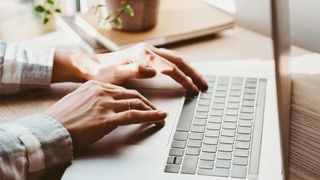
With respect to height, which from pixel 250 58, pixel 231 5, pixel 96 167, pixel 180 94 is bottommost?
pixel 96 167

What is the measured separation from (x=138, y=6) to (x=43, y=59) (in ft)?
0.85

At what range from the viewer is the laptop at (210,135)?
0.81m

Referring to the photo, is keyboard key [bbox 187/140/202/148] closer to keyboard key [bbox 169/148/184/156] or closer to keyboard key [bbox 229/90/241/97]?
keyboard key [bbox 169/148/184/156]

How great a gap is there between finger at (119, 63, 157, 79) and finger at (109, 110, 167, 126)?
0.51 ft

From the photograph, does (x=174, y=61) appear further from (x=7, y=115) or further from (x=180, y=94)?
(x=7, y=115)

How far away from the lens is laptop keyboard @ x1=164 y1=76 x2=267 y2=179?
2.72 ft

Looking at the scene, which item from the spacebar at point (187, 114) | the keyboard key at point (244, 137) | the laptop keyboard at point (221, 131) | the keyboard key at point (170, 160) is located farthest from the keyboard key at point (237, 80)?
the keyboard key at point (170, 160)

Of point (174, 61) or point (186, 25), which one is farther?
point (186, 25)

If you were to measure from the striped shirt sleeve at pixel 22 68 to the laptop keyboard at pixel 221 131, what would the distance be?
304mm

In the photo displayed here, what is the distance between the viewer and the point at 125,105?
0.95 meters

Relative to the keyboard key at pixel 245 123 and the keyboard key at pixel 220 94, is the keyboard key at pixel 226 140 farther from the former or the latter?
the keyboard key at pixel 220 94

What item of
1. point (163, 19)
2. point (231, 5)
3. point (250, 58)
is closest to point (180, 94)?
point (250, 58)

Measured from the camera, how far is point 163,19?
4.43ft

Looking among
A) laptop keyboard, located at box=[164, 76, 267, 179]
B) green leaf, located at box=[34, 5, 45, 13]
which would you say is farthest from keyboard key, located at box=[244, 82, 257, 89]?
green leaf, located at box=[34, 5, 45, 13]
